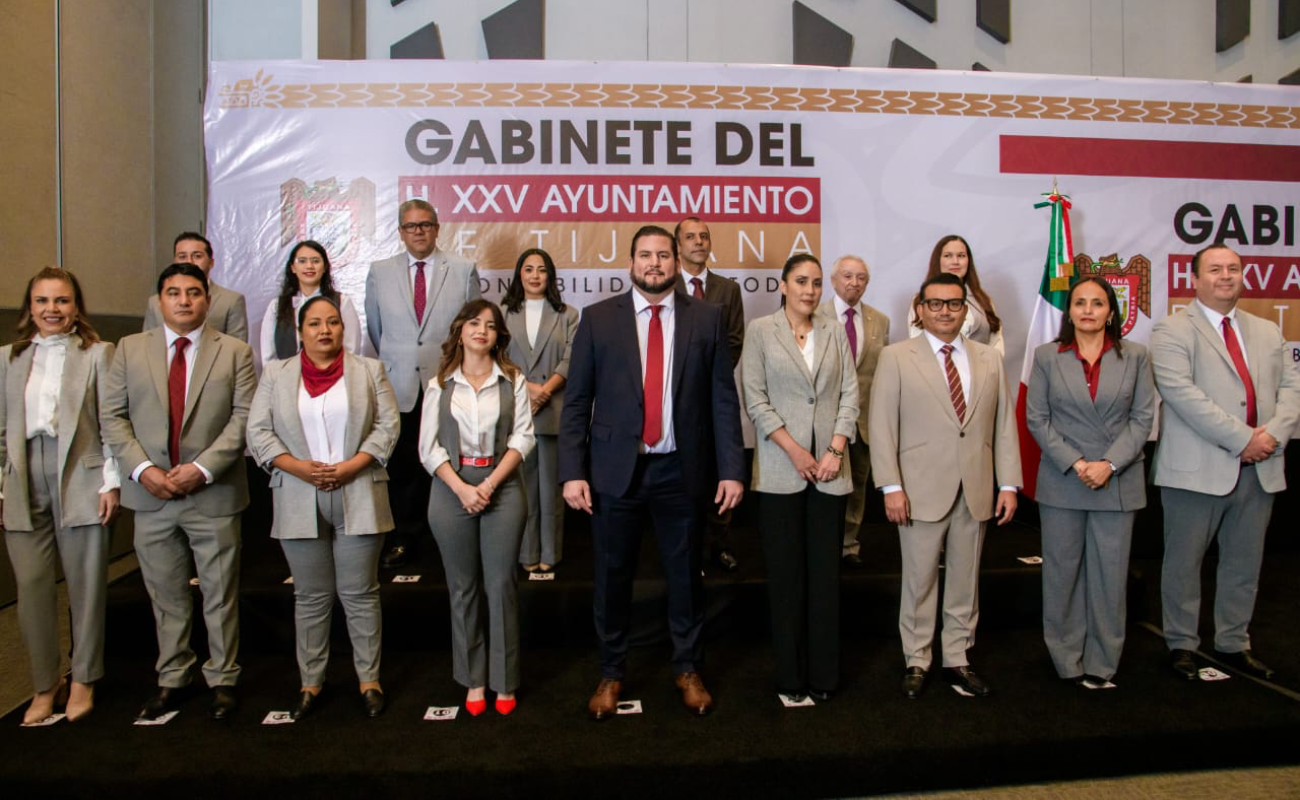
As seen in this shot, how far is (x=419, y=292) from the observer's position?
151 inches

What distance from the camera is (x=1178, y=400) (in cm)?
314

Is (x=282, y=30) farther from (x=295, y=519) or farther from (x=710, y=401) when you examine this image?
(x=710, y=401)

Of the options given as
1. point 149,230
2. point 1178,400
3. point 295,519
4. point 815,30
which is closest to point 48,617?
point 295,519

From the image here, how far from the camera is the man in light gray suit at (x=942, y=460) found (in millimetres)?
2854

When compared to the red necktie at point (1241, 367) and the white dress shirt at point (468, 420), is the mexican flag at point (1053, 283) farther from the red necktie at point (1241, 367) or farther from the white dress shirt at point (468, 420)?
the white dress shirt at point (468, 420)

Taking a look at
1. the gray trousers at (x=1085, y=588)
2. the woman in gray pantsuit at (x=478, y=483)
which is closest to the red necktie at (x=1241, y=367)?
the gray trousers at (x=1085, y=588)

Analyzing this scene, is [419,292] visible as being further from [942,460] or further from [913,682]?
[913,682]

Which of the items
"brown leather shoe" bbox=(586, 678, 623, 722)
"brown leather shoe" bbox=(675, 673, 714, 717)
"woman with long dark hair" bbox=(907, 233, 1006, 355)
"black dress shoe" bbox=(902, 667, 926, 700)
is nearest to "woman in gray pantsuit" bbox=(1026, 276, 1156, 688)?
"black dress shoe" bbox=(902, 667, 926, 700)

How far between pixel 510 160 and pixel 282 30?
2012mm

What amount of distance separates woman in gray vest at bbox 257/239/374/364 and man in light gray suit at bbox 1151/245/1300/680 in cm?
357

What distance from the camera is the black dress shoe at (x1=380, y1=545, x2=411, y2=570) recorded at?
3762 mm

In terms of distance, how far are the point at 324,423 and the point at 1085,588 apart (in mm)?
2936

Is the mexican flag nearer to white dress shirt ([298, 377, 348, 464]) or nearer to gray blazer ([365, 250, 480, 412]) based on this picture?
gray blazer ([365, 250, 480, 412])

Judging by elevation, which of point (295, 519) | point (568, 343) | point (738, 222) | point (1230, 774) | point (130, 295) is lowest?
point (1230, 774)
